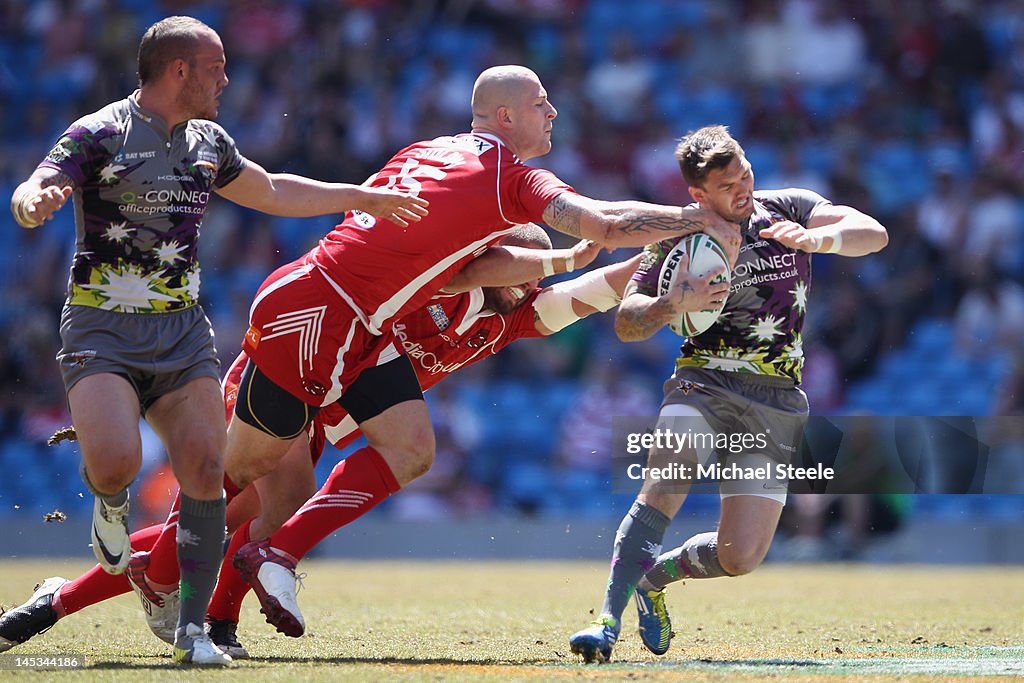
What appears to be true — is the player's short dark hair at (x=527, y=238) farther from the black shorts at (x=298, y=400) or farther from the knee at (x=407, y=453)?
the knee at (x=407, y=453)

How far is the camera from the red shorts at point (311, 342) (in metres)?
6.34

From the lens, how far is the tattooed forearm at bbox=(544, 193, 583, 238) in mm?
6074

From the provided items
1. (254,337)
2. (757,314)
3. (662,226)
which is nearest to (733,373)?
(757,314)

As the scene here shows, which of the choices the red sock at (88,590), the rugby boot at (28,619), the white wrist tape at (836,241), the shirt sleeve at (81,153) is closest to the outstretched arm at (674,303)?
the white wrist tape at (836,241)

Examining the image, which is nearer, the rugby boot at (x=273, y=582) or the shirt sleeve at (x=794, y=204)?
the rugby boot at (x=273, y=582)

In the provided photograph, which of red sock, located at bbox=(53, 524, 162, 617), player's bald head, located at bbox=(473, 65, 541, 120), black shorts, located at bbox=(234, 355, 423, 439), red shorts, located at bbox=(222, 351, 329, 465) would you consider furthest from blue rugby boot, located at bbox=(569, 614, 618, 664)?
player's bald head, located at bbox=(473, 65, 541, 120)

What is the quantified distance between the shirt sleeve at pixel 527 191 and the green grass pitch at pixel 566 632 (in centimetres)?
199

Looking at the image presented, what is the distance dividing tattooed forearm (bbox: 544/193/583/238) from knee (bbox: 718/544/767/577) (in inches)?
61.5

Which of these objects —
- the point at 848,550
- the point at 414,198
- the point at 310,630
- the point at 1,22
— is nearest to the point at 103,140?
the point at 414,198

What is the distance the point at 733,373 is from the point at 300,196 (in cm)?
211

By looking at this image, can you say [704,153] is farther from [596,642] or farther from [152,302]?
[152,302]

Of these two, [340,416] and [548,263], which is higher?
[548,263]

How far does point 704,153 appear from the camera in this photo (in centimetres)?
607

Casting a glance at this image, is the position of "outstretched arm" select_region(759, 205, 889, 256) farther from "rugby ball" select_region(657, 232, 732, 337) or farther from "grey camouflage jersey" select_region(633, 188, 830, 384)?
"rugby ball" select_region(657, 232, 732, 337)
